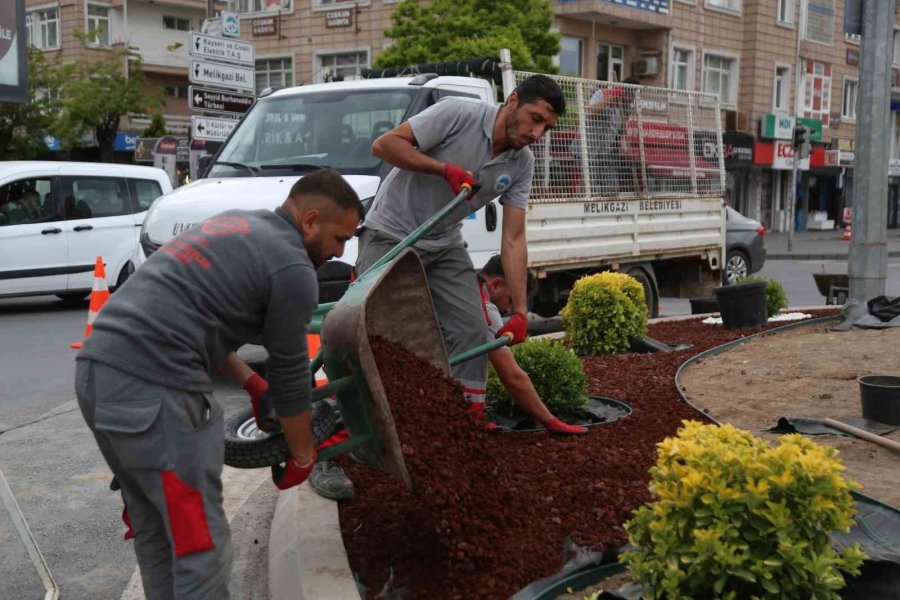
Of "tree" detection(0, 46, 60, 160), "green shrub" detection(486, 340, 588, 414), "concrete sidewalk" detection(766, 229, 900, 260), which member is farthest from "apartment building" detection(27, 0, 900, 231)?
"green shrub" detection(486, 340, 588, 414)

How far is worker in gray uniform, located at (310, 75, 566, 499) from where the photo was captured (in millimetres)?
4328

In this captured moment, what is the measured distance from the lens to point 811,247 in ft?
94.6

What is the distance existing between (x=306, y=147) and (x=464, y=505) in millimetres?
5230

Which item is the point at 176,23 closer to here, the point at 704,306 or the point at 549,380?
the point at 704,306

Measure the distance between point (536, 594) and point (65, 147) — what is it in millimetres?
34448

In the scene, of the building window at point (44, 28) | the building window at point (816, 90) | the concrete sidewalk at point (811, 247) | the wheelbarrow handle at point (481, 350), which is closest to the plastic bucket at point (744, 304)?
the wheelbarrow handle at point (481, 350)

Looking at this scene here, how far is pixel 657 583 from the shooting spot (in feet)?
8.74

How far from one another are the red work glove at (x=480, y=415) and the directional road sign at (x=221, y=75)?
32.1 feet

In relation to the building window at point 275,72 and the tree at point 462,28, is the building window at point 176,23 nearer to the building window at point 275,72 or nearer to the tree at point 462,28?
the building window at point 275,72

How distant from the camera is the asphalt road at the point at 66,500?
3842mm

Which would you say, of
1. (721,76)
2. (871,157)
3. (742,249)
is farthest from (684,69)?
(871,157)

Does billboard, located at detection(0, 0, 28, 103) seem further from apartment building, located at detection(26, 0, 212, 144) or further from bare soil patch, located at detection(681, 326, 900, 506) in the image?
apartment building, located at detection(26, 0, 212, 144)

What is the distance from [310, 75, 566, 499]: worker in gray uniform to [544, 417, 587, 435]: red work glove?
0.44m

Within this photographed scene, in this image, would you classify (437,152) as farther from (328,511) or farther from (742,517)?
(742,517)
